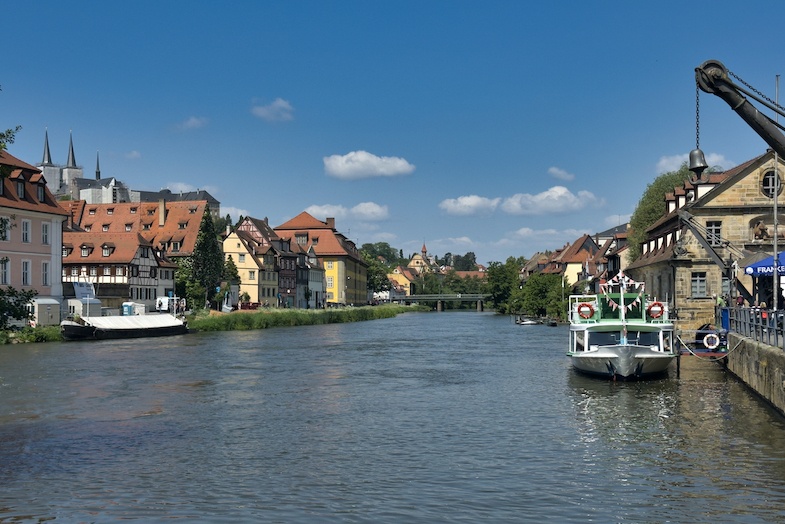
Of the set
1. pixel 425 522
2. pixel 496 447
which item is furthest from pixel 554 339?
pixel 425 522

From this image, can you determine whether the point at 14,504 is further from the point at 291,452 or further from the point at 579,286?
the point at 579,286

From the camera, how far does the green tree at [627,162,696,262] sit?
273 feet

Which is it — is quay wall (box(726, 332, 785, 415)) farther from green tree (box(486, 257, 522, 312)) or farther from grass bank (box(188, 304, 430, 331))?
green tree (box(486, 257, 522, 312))

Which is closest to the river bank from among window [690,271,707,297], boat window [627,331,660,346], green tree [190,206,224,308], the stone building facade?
green tree [190,206,224,308]

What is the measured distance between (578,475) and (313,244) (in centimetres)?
13458

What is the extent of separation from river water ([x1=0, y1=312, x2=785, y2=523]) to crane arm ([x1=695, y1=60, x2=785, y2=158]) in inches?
314

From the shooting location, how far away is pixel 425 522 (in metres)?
14.1

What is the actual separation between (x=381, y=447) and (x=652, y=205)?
69.0 metres

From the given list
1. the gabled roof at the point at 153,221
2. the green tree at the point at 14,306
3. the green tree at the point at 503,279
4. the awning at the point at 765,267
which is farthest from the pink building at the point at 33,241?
the green tree at the point at 503,279

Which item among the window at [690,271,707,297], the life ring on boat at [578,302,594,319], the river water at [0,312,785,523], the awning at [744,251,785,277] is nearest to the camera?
the river water at [0,312,785,523]

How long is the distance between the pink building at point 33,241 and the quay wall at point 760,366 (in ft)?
152

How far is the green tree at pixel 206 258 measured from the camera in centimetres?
9075

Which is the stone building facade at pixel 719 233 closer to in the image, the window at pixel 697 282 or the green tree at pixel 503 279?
the window at pixel 697 282

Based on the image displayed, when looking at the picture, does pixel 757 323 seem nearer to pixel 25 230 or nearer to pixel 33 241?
pixel 25 230
